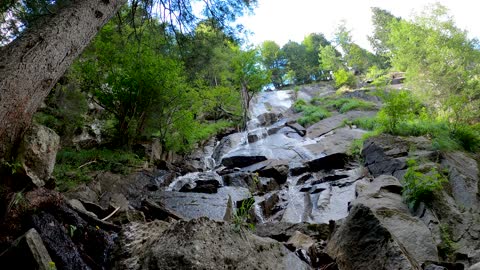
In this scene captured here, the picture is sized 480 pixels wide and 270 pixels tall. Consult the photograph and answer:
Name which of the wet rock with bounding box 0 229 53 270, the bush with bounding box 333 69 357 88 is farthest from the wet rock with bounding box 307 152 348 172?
the bush with bounding box 333 69 357 88

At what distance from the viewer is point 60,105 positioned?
9.62 metres

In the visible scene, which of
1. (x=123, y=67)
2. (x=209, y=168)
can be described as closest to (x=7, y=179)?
(x=123, y=67)

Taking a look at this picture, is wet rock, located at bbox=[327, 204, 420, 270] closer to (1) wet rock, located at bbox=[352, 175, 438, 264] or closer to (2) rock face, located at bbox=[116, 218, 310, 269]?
(1) wet rock, located at bbox=[352, 175, 438, 264]

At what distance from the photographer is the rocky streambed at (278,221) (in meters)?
2.42

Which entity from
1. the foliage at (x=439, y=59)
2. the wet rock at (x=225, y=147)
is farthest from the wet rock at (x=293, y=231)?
the foliage at (x=439, y=59)

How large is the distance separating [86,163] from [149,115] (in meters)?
3.38

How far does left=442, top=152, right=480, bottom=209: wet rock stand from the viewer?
4.81 metres

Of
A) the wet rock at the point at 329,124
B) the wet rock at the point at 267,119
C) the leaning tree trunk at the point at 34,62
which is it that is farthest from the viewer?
the wet rock at the point at 267,119

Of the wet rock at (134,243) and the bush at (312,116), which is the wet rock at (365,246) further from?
the bush at (312,116)

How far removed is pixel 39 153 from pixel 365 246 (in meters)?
4.00

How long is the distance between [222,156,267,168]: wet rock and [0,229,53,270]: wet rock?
10.2 meters

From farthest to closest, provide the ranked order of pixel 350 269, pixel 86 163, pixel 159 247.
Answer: pixel 86 163
pixel 350 269
pixel 159 247

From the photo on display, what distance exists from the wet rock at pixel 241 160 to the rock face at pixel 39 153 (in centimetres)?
882

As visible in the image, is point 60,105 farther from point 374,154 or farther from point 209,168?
point 374,154
